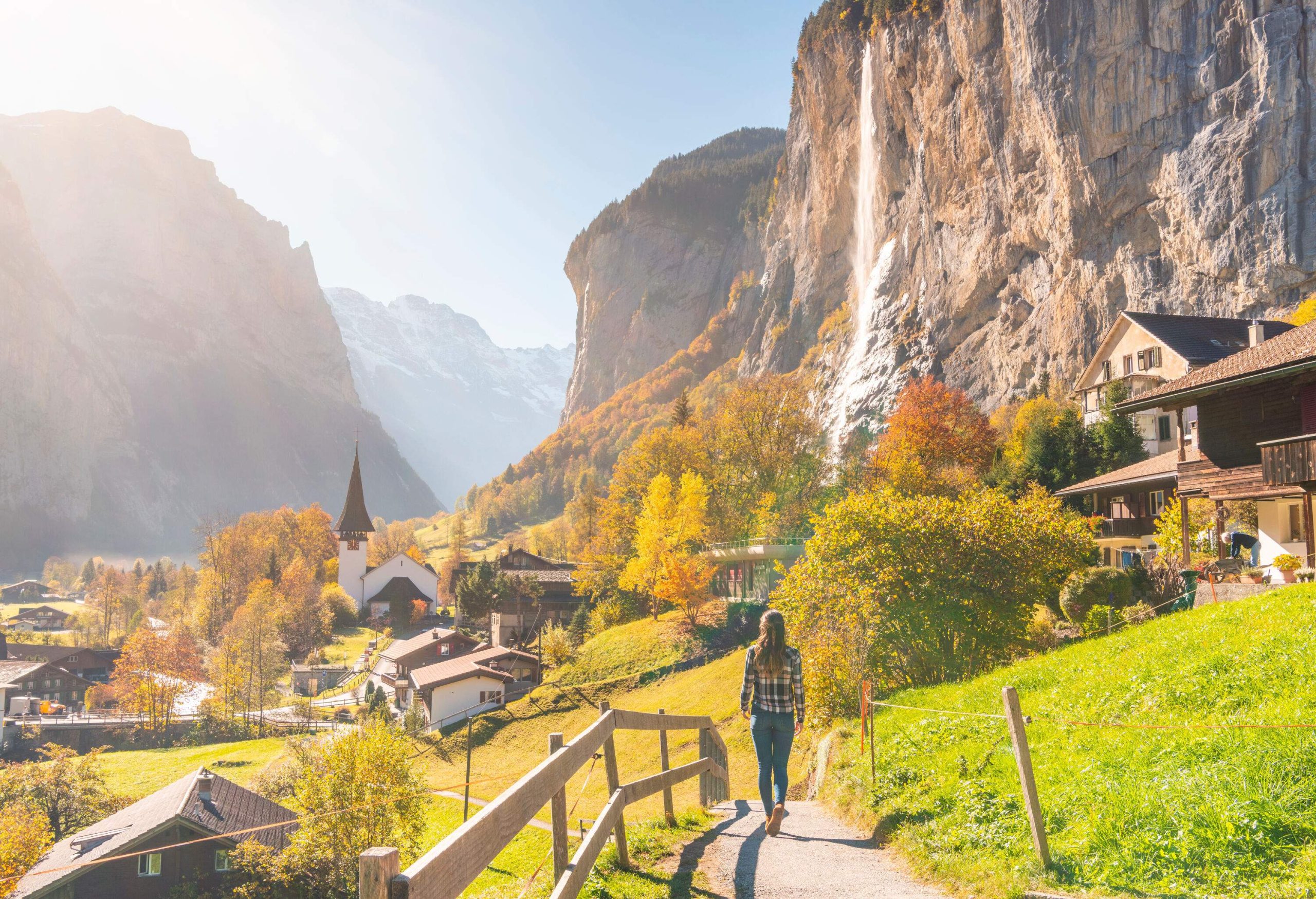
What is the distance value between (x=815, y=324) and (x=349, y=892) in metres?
90.1

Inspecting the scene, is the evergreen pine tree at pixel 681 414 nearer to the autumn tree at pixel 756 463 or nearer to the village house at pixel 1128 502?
the autumn tree at pixel 756 463

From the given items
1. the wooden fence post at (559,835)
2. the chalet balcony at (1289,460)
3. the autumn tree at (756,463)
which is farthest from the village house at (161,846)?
the chalet balcony at (1289,460)

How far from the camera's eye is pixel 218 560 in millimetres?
97938

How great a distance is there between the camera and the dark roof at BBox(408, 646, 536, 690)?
48.9 m

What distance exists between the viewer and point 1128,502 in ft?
126

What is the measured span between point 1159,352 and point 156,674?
7889 cm

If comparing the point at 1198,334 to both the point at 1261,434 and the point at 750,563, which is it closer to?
the point at 750,563

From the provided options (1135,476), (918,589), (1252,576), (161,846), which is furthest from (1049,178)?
(161,846)

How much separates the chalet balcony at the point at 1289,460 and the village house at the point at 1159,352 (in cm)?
2404

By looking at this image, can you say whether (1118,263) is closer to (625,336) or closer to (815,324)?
(815,324)

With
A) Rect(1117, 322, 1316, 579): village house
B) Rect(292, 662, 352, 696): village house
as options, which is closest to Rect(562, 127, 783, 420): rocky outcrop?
Rect(292, 662, 352, 696): village house

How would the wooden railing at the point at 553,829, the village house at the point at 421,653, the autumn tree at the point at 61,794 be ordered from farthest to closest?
the village house at the point at 421,653 < the autumn tree at the point at 61,794 < the wooden railing at the point at 553,829

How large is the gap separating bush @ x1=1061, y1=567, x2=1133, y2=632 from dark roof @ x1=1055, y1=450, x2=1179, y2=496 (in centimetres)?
1409

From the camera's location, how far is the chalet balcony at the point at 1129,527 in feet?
122
